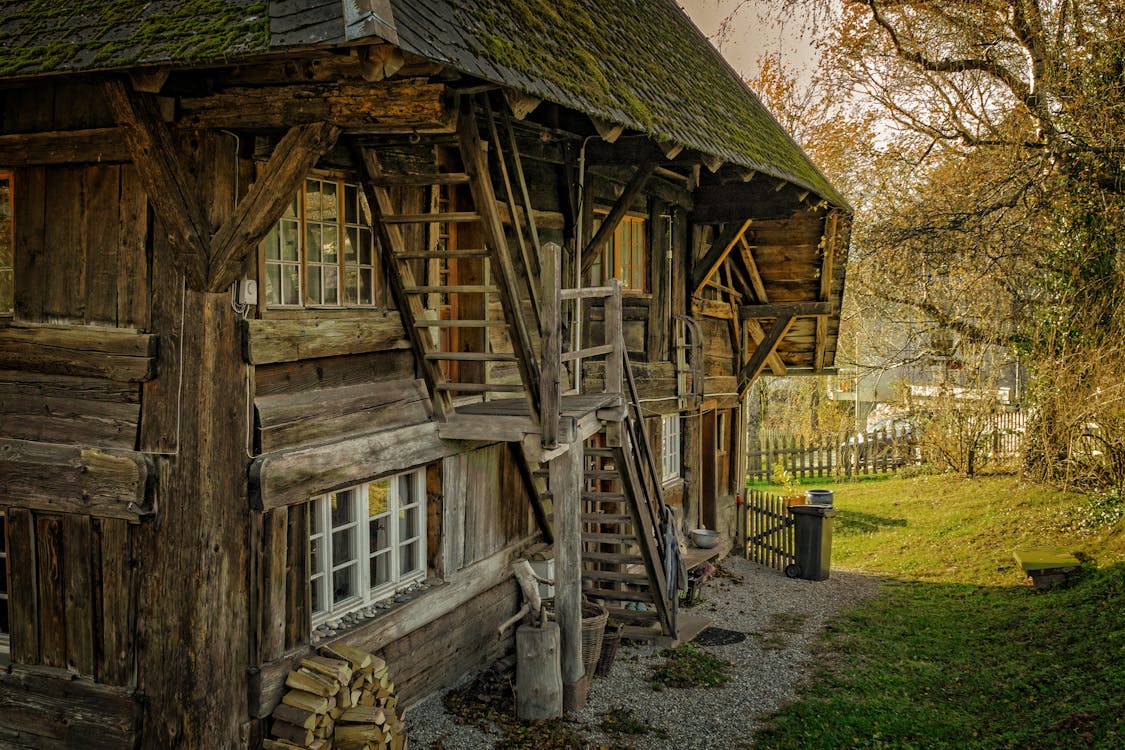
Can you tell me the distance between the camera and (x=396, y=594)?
24.6 feet

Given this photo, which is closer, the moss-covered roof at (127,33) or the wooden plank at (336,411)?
the moss-covered roof at (127,33)

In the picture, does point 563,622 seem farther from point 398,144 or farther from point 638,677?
point 398,144

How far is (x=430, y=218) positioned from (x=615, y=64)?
2.59 m

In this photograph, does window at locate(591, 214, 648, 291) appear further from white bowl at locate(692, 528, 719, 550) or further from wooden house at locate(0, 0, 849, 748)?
white bowl at locate(692, 528, 719, 550)

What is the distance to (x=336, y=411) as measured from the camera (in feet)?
21.9

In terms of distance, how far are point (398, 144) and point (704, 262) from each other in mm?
6796

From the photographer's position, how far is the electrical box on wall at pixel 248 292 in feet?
19.1

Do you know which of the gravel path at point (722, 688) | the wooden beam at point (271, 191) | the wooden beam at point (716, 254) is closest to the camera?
the wooden beam at point (271, 191)

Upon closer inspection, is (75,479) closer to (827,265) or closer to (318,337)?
(318,337)

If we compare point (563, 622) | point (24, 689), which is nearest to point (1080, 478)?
point (563, 622)

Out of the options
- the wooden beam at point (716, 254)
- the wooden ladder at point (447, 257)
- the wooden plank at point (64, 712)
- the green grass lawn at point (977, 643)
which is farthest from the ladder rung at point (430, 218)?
the wooden beam at point (716, 254)

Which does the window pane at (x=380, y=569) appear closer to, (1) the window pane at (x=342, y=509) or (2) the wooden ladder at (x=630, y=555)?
(1) the window pane at (x=342, y=509)

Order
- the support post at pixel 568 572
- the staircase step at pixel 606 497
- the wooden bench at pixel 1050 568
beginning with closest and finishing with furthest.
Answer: the support post at pixel 568 572, the staircase step at pixel 606 497, the wooden bench at pixel 1050 568

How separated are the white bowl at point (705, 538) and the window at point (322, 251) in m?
7.65
